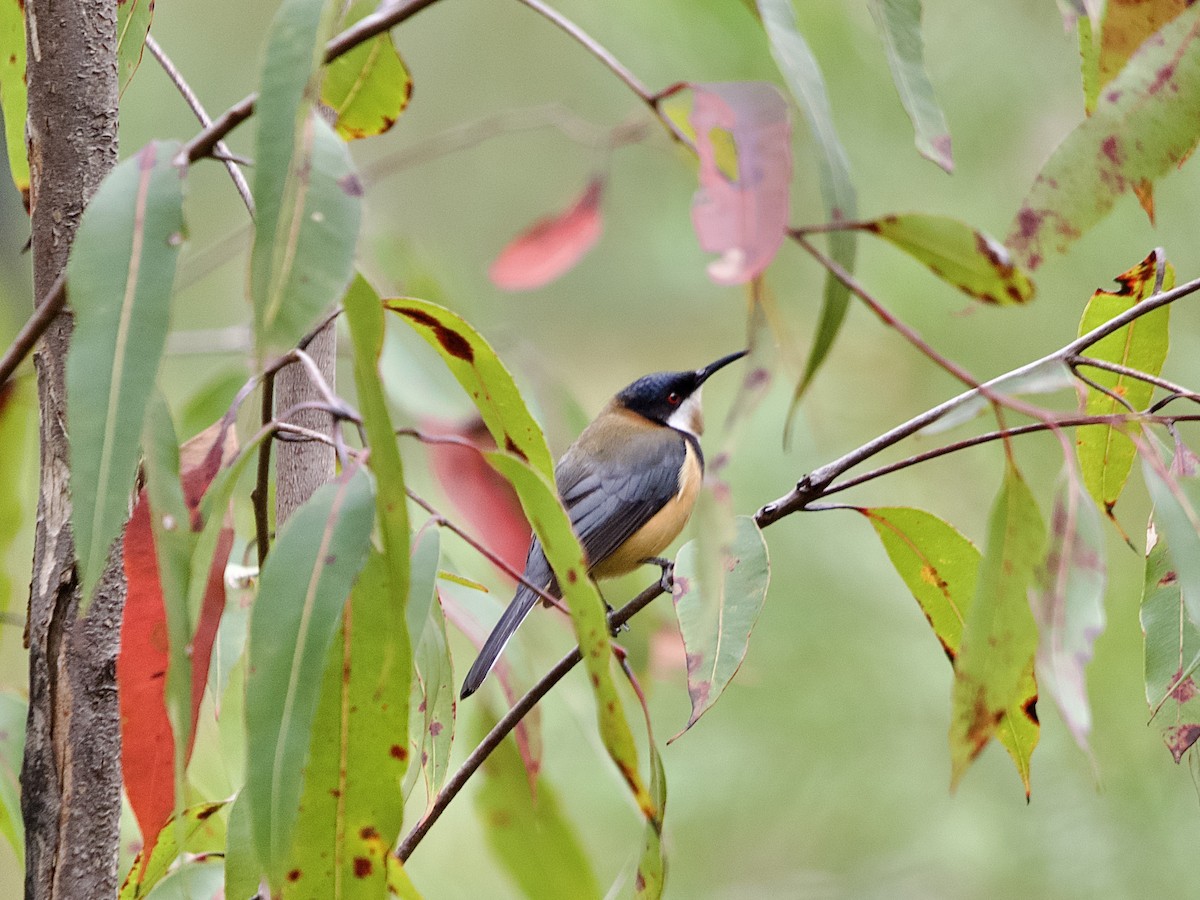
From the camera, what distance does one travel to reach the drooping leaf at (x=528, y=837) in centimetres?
123

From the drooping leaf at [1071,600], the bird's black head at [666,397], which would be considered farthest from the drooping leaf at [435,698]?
the bird's black head at [666,397]

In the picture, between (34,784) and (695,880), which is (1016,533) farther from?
(695,880)

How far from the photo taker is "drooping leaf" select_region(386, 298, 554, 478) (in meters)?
0.92

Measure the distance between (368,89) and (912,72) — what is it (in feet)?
1.80

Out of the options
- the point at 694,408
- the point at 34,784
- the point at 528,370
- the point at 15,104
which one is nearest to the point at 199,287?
the point at 694,408

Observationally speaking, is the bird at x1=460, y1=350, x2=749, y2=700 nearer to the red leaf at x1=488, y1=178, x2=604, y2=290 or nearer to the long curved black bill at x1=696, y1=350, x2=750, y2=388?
the long curved black bill at x1=696, y1=350, x2=750, y2=388

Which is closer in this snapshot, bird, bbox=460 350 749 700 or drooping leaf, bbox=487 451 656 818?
drooping leaf, bbox=487 451 656 818

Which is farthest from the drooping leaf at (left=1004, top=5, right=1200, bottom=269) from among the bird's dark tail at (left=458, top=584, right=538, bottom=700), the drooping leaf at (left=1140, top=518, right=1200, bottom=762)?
the bird's dark tail at (left=458, top=584, right=538, bottom=700)

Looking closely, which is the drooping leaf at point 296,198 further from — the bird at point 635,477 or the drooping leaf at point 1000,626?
the bird at point 635,477

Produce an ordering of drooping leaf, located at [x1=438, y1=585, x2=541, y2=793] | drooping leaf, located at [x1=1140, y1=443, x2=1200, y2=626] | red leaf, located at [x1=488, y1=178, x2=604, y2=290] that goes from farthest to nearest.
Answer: red leaf, located at [x1=488, y1=178, x2=604, y2=290] < drooping leaf, located at [x1=438, y1=585, x2=541, y2=793] < drooping leaf, located at [x1=1140, y1=443, x2=1200, y2=626]

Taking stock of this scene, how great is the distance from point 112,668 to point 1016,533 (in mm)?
662

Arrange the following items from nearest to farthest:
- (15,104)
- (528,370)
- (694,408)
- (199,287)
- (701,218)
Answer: (701,218) < (15,104) < (528,370) < (694,408) < (199,287)

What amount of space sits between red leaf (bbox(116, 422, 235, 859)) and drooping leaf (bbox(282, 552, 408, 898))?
143mm

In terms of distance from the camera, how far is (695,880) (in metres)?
3.45
